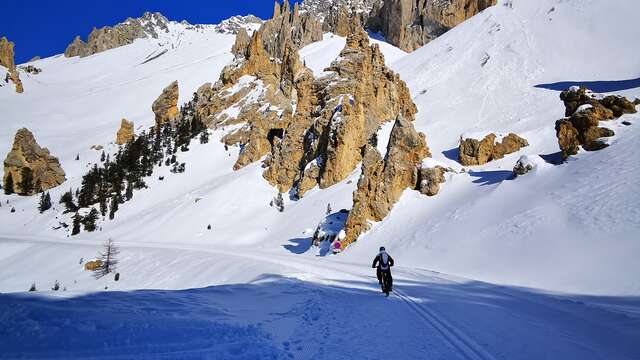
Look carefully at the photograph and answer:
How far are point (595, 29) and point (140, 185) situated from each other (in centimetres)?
7518

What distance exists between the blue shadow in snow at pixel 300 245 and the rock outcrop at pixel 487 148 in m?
17.3

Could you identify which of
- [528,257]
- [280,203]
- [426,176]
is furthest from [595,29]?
[528,257]

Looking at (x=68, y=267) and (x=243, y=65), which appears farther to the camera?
(x=243, y=65)

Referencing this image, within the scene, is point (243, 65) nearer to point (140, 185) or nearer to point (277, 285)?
point (140, 185)

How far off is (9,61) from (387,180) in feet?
513

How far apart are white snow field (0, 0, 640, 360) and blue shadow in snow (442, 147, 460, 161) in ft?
0.83

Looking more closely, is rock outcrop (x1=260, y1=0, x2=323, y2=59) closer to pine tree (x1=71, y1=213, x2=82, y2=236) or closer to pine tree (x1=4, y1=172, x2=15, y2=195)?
pine tree (x1=4, y1=172, x2=15, y2=195)

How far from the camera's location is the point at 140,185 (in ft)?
223

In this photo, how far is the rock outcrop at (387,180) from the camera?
109ft

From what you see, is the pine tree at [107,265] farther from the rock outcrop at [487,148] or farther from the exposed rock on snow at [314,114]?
the rock outcrop at [487,148]

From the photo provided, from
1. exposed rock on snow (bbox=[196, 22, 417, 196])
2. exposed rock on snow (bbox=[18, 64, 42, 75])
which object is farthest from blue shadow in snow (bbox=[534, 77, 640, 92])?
exposed rock on snow (bbox=[18, 64, 42, 75])

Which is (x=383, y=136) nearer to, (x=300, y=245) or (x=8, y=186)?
(x=300, y=245)

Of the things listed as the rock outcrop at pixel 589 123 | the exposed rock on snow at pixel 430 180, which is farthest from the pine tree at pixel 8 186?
the rock outcrop at pixel 589 123

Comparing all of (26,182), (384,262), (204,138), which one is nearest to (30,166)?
(26,182)
